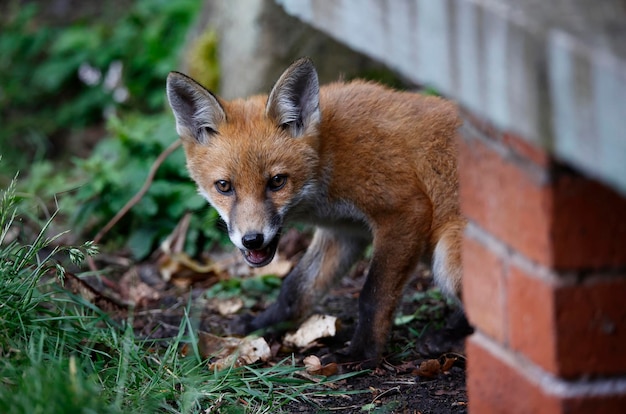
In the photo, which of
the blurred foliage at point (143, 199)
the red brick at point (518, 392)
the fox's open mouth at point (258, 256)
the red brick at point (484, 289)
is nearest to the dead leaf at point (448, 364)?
the fox's open mouth at point (258, 256)

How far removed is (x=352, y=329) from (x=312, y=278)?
0.38 meters

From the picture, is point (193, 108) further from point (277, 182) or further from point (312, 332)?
point (312, 332)

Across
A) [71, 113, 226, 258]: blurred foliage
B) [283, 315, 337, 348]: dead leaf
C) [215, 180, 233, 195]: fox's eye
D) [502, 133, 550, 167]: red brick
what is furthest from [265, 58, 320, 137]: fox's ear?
[502, 133, 550, 167]: red brick

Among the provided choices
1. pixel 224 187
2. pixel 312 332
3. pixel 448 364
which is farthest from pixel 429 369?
pixel 224 187

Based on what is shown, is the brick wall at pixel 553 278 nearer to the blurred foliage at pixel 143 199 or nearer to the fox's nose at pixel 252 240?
the fox's nose at pixel 252 240

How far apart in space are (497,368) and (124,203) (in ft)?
13.6

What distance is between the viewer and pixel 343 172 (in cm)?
416

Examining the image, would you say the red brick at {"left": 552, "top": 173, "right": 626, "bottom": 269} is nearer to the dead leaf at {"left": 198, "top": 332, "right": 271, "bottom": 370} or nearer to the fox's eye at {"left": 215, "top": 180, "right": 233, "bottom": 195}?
the dead leaf at {"left": 198, "top": 332, "right": 271, "bottom": 370}

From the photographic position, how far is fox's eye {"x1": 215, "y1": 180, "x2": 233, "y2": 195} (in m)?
4.15

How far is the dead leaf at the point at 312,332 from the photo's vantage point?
4277 millimetres

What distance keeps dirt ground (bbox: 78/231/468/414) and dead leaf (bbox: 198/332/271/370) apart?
0.36 feet

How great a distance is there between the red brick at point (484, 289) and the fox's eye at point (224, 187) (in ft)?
6.37

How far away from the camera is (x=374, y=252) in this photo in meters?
4.10

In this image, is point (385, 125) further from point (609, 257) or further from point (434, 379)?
point (609, 257)
